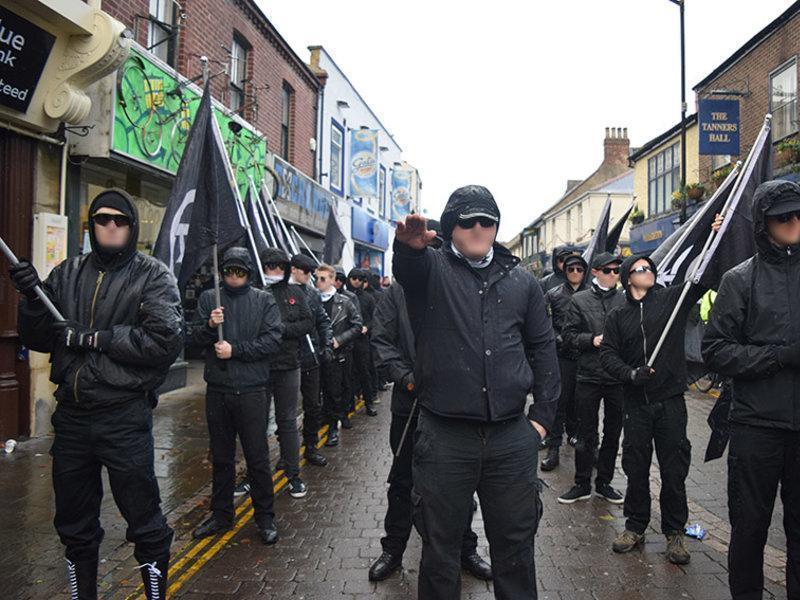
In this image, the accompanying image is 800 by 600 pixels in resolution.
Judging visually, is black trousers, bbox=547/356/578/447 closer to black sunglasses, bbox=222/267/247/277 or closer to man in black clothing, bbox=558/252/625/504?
man in black clothing, bbox=558/252/625/504

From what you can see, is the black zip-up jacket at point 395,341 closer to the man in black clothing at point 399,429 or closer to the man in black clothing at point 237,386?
the man in black clothing at point 399,429

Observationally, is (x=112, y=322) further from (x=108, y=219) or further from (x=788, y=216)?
(x=788, y=216)

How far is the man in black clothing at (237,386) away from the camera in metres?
4.69

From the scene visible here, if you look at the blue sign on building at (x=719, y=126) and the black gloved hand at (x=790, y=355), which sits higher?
the blue sign on building at (x=719, y=126)

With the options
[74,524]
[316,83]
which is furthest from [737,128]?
[74,524]

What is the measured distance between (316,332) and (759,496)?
456cm

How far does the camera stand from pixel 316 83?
19078mm

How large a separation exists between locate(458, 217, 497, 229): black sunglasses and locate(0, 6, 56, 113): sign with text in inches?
237

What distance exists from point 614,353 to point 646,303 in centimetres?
44

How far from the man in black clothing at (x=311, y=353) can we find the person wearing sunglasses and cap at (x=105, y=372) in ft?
10.0

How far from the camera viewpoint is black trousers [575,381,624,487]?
5.46 metres

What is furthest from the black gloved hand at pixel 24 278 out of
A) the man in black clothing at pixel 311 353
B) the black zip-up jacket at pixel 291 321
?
the man in black clothing at pixel 311 353

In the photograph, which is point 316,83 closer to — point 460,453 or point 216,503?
point 216,503

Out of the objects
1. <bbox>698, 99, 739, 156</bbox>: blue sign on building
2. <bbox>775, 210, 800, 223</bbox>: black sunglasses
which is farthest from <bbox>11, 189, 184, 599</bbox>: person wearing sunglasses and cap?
<bbox>698, 99, 739, 156</bbox>: blue sign on building
